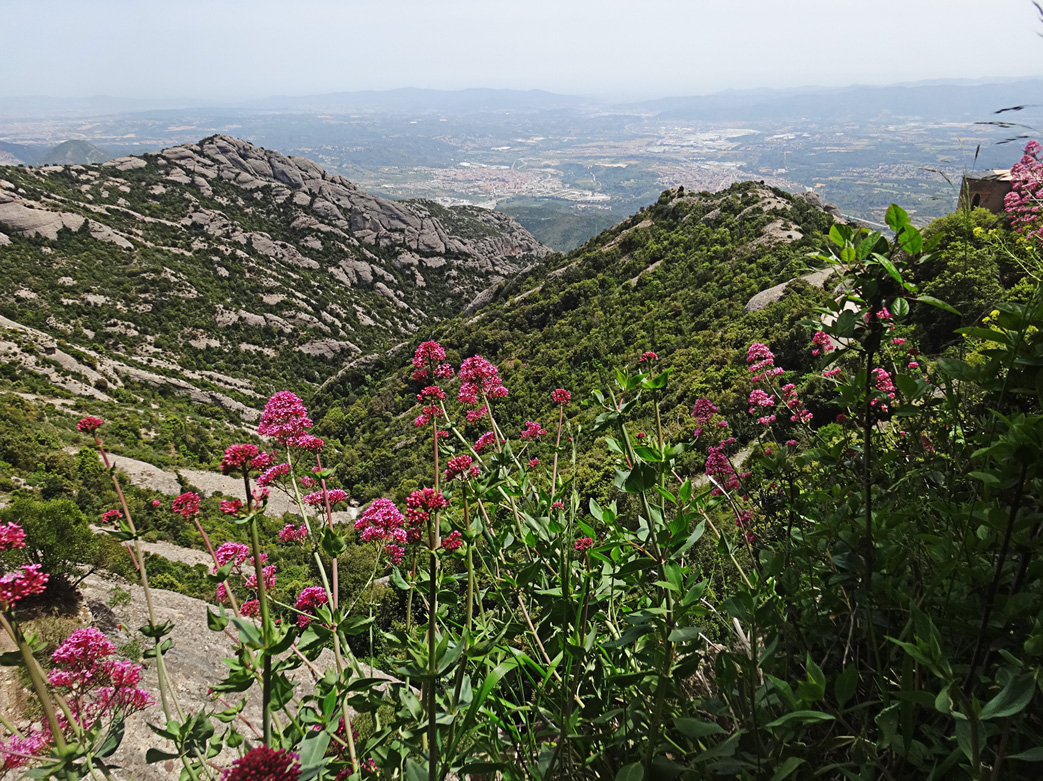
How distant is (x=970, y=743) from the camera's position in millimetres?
895

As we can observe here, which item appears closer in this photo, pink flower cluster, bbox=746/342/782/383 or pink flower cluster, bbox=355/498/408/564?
pink flower cluster, bbox=355/498/408/564

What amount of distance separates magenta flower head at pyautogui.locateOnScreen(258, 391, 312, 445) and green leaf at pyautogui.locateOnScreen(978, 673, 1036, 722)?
2326 mm

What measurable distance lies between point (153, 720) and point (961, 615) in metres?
7.12

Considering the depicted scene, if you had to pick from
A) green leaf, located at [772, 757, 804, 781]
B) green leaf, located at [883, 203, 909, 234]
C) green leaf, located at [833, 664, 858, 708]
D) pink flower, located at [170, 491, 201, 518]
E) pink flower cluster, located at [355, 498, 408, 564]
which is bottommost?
pink flower cluster, located at [355, 498, 408, 564]

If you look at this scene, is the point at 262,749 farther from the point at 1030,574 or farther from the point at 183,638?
the point at 183,638

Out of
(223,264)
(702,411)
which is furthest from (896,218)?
(223,264)

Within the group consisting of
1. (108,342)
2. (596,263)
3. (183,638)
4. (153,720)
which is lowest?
(108,342)

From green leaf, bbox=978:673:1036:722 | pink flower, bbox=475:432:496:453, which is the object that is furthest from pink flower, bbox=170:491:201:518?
green leaf, bbox=978:673:1036:722

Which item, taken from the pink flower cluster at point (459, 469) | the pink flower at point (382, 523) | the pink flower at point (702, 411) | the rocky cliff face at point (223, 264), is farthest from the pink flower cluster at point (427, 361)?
the rocky cliff face at point (223, 264)

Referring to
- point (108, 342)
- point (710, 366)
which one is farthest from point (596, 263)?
point (108, 342)

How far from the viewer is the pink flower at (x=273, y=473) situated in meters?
2.21

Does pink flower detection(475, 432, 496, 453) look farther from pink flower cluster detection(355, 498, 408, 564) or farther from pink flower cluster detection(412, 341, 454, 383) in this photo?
pink flower cluster detection(355, 498, 408, 564)

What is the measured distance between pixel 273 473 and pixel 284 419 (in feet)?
0.86

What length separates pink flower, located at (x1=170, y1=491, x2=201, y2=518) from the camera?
2104mm
